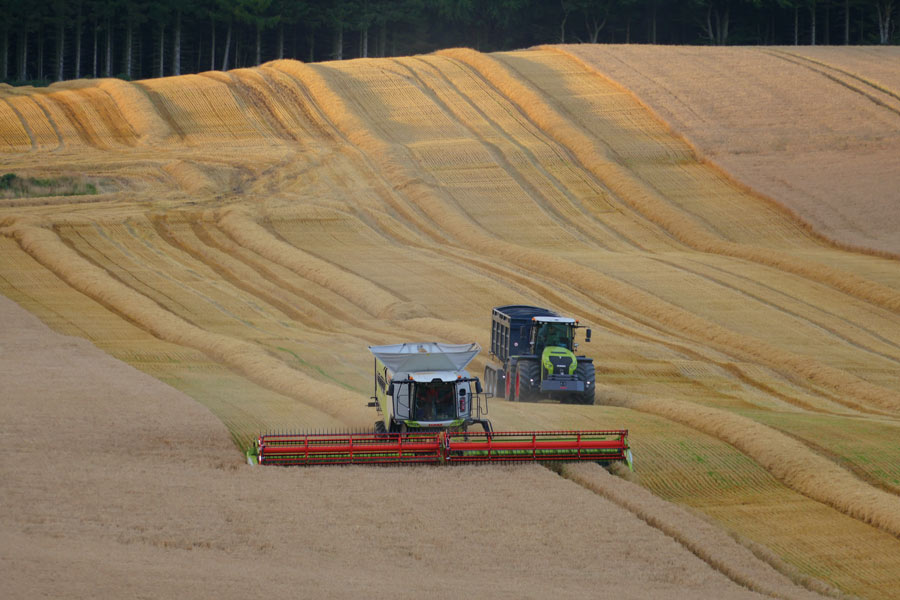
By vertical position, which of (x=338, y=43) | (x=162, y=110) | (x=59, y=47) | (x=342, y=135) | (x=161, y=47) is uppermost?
(x=338, y=43)

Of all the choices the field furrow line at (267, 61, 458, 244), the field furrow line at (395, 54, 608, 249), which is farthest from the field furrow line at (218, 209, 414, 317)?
the field furrow line at (395, 54, 608, 249)

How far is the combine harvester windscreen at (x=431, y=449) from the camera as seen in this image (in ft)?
73.5

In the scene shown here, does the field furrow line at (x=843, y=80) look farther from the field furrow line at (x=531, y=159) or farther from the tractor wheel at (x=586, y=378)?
the tractor wheel at (x=586, y=378)

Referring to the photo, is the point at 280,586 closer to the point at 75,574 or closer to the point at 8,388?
the point at 75,574

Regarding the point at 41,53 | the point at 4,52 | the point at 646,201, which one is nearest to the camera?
the point at 646,201

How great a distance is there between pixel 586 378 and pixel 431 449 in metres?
7.94

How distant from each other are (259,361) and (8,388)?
700 cm

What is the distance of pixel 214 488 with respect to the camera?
66.1ft

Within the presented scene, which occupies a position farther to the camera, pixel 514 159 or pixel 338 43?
pixel 338 43

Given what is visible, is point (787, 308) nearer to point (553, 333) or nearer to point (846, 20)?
point (553, 333)

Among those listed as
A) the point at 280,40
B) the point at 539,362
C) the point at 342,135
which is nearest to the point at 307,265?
the point at 539,362

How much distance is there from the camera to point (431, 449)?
22.8 metres

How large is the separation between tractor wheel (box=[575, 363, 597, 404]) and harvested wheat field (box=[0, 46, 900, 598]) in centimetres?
88

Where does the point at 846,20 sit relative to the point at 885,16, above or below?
below
